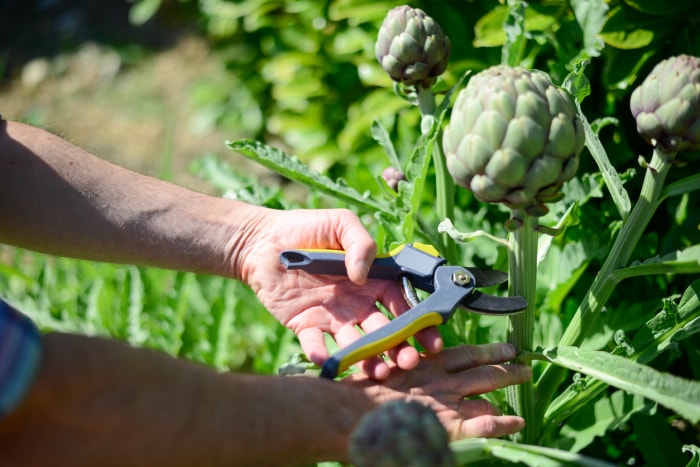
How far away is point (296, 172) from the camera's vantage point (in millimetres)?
1126

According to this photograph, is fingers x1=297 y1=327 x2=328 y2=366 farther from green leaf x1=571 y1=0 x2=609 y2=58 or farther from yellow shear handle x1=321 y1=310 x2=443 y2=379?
green leaf x1=571 y1=0 x2=609 y2=58

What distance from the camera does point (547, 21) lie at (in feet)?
4.18

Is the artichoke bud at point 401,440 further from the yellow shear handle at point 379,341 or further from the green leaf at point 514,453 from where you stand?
the yellow shear handle at point 379,341

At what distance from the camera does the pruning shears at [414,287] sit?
0.87 meters

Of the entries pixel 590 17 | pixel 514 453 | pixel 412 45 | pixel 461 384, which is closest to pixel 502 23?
pixel 590 17

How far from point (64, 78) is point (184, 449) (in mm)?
2954

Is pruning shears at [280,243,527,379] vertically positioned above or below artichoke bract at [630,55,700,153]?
below

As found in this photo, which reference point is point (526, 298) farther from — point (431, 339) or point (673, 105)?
point (673, 105)

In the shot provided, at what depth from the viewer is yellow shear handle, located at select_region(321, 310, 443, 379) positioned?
86 cm

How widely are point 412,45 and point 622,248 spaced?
A: 1.26 feet

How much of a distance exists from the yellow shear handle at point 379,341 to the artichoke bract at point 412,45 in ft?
1.17

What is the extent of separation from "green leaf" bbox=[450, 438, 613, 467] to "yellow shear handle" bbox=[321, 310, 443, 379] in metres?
0.14

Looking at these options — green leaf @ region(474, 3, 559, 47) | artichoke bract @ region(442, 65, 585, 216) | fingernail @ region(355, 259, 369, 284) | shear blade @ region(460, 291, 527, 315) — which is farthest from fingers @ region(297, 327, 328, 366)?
green leaf @ region(474, 3, 559, 47)

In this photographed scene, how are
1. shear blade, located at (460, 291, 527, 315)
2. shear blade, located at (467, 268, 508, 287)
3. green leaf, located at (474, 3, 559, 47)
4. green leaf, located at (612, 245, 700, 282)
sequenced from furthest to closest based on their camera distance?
green leaf, located at (474, 3, 559, 47)
shear blade, located at (467, 268, 508, 287)
shear blade, located at (460, 291, 527, 315)
green leaf, located at (612, 245, 700, 282)
